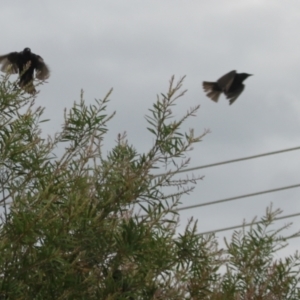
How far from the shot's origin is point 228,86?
11203mm

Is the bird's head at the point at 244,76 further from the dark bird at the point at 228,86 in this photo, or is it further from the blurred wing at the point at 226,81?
the blurred wing at the point at 226,81

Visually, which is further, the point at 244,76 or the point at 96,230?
the point at 244,76

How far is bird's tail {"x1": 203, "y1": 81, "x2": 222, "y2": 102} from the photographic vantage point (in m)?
11.0

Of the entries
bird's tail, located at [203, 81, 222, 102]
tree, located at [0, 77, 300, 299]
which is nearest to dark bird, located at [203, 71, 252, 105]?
bird's tail, located at [203, 81, 222, 102]

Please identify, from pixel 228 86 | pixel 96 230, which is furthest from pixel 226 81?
pixel 96 230

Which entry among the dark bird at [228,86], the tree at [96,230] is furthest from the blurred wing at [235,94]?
the tree at [96,230]

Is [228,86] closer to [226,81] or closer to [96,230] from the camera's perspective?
[226,81]

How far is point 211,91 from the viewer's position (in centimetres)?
1106

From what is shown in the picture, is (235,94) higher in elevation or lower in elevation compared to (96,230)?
higher

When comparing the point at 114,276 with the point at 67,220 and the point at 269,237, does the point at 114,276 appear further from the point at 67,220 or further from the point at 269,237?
the point at 269,237

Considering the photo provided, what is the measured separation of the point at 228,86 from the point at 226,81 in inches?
4.8

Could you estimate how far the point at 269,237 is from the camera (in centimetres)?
536

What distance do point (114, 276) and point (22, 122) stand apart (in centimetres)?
94

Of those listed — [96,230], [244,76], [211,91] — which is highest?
[244,76]
